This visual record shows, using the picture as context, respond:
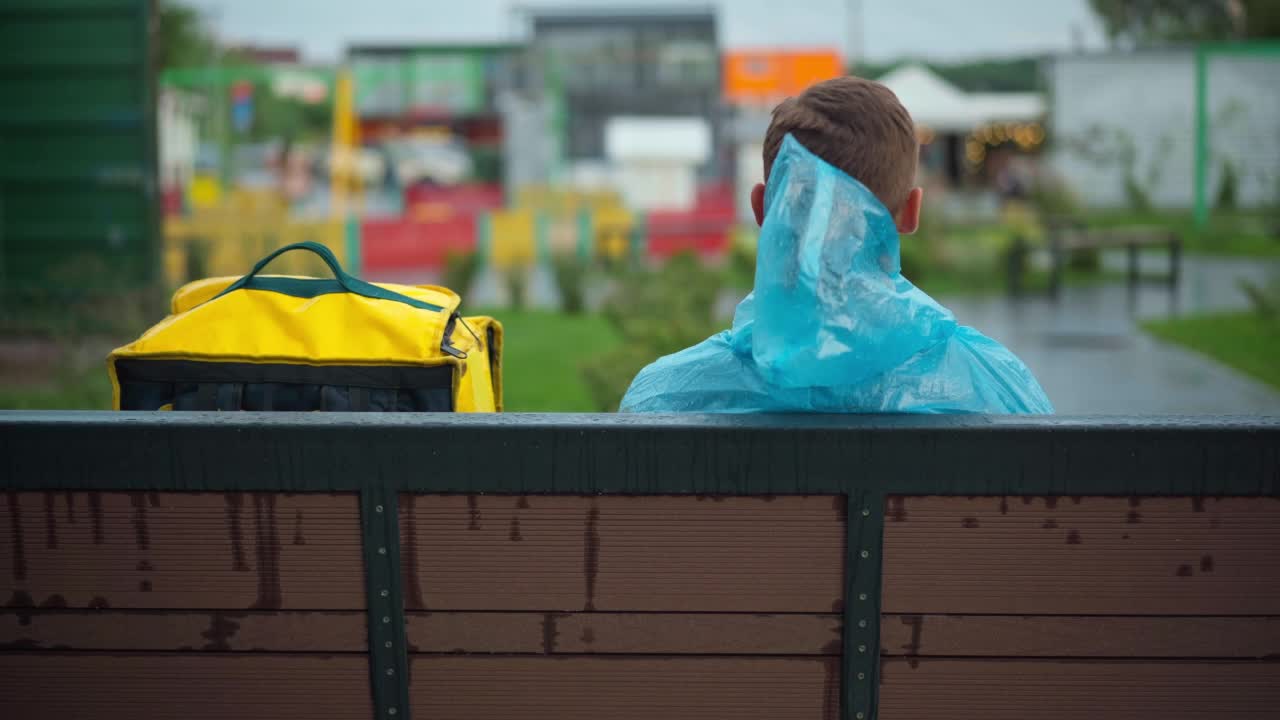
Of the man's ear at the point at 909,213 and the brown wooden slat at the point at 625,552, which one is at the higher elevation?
the man's ear at the point at 909,213

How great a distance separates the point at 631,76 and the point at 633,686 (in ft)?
150

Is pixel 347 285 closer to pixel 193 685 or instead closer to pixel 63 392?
pixel 193 685

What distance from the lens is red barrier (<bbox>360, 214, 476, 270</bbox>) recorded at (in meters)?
20.8

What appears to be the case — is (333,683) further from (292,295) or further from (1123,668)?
(1123,668)

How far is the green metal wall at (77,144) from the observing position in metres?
11.1

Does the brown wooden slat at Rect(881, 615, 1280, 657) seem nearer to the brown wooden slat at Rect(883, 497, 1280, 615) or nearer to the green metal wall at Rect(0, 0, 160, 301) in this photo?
the brown wooden slat at Rect(883, 497, 1280, 615)

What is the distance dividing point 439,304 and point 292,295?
258mm

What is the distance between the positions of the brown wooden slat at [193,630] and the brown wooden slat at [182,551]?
0.6 inches

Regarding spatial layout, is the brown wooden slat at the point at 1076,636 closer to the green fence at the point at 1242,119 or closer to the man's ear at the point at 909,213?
the man's ear at the point at 909,213

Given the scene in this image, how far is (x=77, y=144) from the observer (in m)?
11.2

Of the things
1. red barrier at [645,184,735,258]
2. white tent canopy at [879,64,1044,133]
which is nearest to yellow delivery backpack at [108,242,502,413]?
red barrier at [645,184,735,258]

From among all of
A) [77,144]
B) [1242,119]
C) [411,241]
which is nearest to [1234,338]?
[77,144]

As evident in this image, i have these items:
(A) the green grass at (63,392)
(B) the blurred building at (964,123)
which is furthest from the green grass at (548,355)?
(B) the blurred building at (964,123)

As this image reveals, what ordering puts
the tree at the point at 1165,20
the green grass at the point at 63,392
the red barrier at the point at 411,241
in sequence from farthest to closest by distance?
1. the tree at the point at 1165,20
2. the red barrier at the point at 411,241
3. the green grass at the point at 63,392
